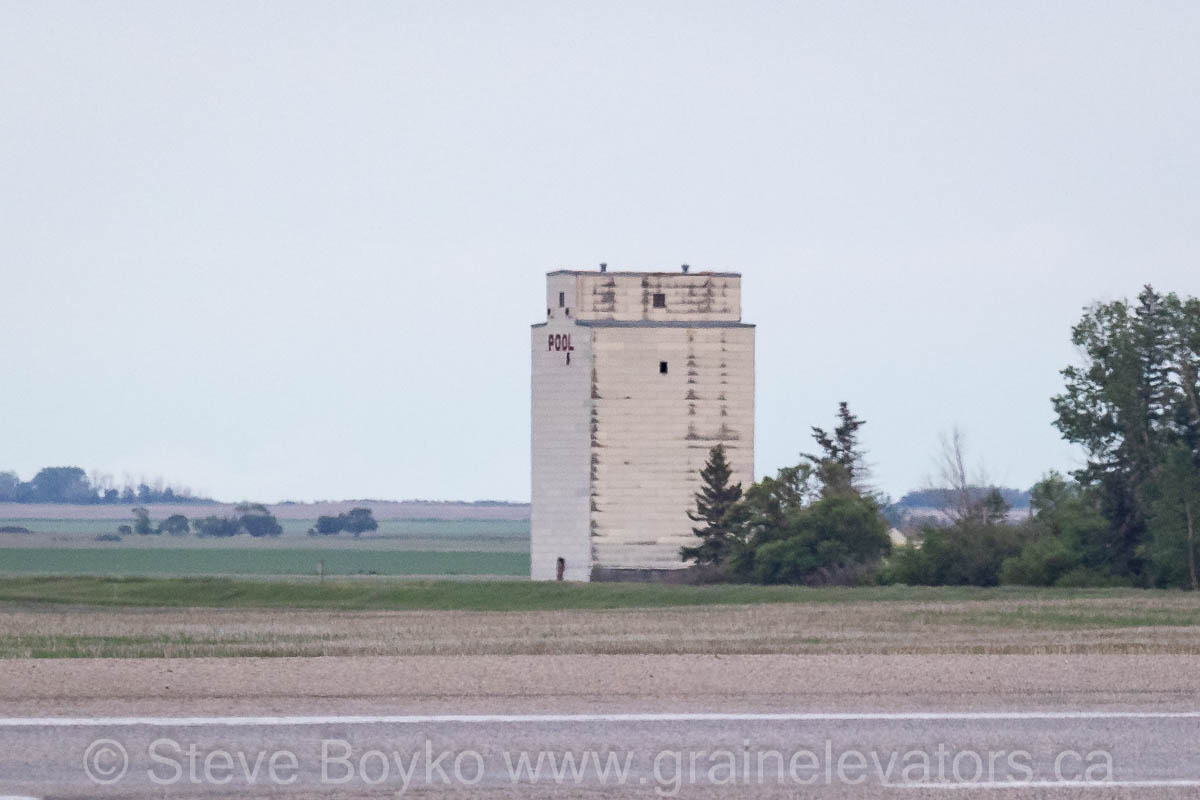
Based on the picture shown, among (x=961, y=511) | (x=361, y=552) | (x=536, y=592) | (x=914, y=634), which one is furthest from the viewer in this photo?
(x=361, y=552)

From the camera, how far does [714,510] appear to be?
66062mm

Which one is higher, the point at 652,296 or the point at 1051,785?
the point at 652,296

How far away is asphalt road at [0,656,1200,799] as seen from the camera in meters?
11.5

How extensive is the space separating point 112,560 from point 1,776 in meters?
124

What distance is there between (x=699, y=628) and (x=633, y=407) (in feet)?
129

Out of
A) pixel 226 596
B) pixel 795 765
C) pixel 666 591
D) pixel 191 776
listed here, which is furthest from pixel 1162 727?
pixel 226 596

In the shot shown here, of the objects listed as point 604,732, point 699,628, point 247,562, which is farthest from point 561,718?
point 247,562

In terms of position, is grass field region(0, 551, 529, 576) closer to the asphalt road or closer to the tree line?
the tree line

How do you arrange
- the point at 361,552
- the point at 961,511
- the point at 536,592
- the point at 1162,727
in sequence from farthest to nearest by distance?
the point at 361,552 → the point at 961,511 → the point at 536,592 → the point at 1162,727

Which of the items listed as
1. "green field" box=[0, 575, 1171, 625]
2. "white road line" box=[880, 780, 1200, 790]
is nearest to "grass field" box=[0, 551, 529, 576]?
"green field" box=[0, 575, 1171, 625]

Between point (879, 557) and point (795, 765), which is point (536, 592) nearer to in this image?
point (879, 557)

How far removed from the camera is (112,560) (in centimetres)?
13138

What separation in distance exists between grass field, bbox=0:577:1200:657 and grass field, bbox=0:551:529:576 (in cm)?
5177

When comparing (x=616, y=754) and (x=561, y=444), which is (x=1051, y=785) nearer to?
(x=616, y=754)
